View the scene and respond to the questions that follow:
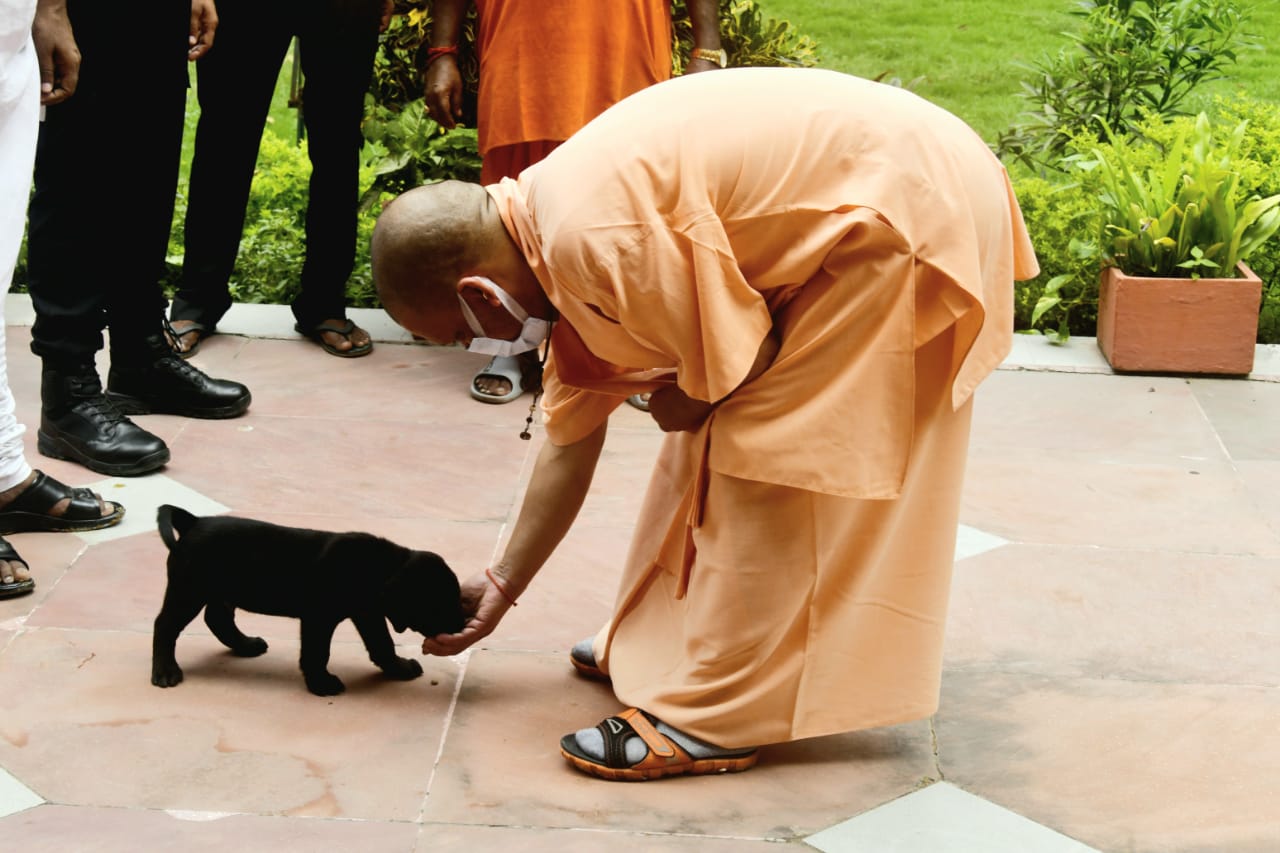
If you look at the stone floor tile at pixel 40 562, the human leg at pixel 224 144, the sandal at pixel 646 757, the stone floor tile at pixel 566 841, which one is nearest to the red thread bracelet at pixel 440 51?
the human leg at pixel 224 144

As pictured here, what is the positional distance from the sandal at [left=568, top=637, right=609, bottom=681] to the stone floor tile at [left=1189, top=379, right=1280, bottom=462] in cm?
250

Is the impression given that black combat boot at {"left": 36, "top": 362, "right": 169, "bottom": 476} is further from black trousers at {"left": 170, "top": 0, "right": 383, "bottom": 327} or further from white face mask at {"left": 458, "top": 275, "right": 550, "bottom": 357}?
white face mask at {"left": 458, "top": 275, "right": 550, "bottom": 357}

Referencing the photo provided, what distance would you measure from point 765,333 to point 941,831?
3.34ft

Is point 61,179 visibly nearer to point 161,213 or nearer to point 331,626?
point 161,213

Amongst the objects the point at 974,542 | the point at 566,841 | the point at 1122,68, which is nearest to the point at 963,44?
the point at 1122,68

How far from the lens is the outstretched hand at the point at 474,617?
340 cm

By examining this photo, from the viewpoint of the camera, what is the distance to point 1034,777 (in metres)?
3.24

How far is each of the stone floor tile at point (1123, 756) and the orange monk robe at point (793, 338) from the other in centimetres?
28

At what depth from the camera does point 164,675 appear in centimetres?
343

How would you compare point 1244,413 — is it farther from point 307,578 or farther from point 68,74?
point 68,74

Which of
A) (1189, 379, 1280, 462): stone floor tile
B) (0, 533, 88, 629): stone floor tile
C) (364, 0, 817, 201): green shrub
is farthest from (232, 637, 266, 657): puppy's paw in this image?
(1189, 379, 1280, 462): stone floor tile

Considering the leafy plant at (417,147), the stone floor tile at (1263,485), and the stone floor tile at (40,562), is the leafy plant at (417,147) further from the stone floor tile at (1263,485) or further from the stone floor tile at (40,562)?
the stone floor tile at (1263,485)

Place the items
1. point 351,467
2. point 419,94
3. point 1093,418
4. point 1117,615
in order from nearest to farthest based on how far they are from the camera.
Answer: point 1117,615
point 351,467
point 1093,418
point 419,94

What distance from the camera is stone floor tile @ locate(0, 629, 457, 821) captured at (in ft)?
9.95
